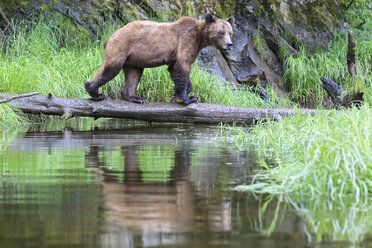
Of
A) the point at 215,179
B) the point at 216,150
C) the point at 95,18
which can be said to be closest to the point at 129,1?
the point at 95,18

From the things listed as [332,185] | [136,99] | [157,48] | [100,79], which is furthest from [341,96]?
[332,185]

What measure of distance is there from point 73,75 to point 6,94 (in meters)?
2.06

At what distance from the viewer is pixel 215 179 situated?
4.61 metres

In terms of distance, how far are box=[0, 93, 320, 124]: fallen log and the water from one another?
102 inches

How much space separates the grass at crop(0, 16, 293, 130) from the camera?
10820 mm

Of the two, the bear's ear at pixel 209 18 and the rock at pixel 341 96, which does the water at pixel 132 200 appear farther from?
the rock at pixel 341 96

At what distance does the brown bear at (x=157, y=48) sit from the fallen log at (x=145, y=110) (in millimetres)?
180

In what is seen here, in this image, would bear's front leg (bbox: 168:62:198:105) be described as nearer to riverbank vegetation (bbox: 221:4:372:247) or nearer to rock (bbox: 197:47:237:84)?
riverbank vegetation (bbox: 221:4:372:247)

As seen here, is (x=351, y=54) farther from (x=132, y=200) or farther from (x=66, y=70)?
(x=132, y=200)

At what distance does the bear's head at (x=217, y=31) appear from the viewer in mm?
9992

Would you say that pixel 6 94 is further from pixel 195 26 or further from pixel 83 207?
pixel 83 207

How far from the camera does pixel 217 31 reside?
10000 millimetres

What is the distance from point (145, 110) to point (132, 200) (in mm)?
6018

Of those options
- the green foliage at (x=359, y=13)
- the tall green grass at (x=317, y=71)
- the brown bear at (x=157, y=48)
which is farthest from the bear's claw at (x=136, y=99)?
the green foliage at (x=359, y=13)
